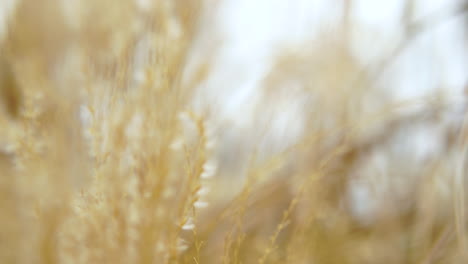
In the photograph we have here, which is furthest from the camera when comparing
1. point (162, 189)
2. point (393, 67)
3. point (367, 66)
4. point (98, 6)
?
point (393, 67)

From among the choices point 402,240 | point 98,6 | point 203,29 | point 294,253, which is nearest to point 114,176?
point 294,253

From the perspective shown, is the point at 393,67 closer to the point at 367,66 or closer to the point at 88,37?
the point at 367,66

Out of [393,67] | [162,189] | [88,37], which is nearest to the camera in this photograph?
[162,189]

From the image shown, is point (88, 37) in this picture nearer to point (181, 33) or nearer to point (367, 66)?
point (181, 33)

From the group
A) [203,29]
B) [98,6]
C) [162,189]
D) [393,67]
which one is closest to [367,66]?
[393,67]

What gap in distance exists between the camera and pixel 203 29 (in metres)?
0.84

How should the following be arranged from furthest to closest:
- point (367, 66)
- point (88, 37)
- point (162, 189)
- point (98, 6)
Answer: point (367, 66), point (98, 6), point (88, 37), point (162, 189)

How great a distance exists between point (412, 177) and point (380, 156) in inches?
4.3

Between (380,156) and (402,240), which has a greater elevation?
(380,156)

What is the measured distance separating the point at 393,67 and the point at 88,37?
2.20ft

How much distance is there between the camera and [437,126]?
2.33ft

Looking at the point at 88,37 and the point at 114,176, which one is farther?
the point at 88,37

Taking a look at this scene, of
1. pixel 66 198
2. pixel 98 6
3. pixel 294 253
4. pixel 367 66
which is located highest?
pixel 98 6

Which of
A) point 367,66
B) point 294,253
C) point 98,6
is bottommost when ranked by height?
point 294,253
